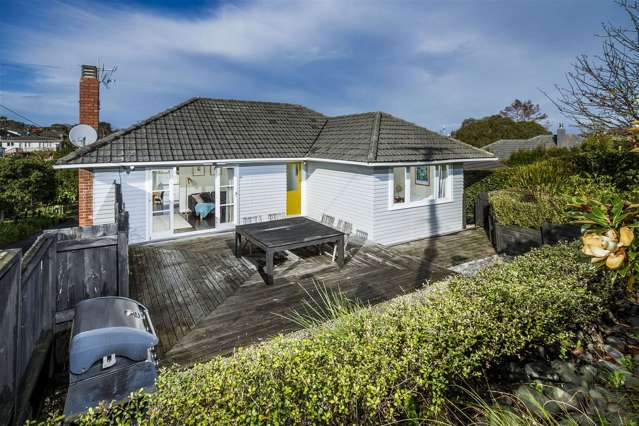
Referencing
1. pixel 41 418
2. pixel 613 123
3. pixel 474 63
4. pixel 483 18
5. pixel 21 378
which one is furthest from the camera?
pixel 474 63

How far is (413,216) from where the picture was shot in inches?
470

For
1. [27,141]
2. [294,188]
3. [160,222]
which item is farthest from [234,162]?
[27,141]

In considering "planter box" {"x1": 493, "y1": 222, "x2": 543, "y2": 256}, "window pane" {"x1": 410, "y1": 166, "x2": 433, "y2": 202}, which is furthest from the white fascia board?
"planter box" {"x1": 493, "y1": 222, "x2": 543, "y2": 256}

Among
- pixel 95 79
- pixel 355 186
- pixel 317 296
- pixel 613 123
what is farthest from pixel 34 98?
pixel 613 123

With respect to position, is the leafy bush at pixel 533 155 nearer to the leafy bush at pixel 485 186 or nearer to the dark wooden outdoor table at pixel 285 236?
the leafy bush at pixel 485 186

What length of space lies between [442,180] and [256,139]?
7.22 m

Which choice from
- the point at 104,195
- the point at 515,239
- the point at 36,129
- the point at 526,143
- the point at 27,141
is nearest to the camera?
the point at 515,239

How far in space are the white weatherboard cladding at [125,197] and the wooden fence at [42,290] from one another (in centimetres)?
390

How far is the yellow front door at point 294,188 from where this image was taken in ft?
45.4

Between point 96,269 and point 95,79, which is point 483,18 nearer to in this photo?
point 95,79

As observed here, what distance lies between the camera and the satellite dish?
11125 millimetres

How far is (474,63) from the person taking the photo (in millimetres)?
19891

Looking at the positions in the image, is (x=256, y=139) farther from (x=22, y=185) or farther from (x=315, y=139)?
Result: (x=22, y=185)

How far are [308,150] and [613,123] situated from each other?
9.38 meters
